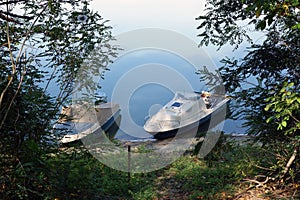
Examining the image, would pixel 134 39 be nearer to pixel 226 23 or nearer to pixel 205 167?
pixel 226 23

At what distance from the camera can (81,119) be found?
4637mm

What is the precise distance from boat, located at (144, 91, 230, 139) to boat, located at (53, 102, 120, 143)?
1.32 meters

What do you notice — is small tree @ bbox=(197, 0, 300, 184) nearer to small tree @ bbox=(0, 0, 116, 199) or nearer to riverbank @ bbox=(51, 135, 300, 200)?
riverbank @ bbox=(51, 135, 300, 200)

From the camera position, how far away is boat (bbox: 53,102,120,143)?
12.0 feet

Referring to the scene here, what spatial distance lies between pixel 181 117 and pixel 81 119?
4.50m

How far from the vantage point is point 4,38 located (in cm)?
348

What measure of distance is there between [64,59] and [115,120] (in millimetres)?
4430

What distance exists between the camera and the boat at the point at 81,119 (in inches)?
143

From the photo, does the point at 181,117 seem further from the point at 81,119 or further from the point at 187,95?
the point at 81,119

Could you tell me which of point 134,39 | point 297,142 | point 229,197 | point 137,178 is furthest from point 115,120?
point 297,142

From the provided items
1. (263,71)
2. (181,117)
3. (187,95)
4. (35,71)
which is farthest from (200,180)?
(187,95)

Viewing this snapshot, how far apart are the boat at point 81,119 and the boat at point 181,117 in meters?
1.32

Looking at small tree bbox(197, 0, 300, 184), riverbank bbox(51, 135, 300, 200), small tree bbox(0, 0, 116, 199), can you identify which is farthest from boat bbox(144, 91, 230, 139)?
small tree bbox(0, 0, 116, 199)

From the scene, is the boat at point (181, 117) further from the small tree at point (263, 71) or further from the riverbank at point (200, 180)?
the small tree at point (263, 71)
